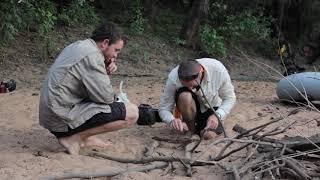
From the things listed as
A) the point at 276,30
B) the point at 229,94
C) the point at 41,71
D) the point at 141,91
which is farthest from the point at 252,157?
the point at 276,30

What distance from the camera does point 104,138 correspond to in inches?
224

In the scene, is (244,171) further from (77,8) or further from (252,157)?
(77,8)

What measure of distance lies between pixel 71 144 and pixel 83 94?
441 millimetres

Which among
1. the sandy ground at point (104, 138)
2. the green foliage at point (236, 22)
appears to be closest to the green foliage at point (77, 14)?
the green foliage at point (236, 22)

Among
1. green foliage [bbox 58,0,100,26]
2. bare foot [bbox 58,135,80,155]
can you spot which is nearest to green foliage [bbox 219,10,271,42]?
green foliage [bbox 58,0,100,26]

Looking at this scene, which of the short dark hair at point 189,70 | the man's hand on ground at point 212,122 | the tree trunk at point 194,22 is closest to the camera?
the short dark hair at point 189,70

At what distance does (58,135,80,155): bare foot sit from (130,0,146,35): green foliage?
7.56 meters

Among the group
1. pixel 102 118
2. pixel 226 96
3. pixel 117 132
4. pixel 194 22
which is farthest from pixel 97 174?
pixel 194 22

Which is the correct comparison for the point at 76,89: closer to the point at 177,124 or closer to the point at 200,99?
the point at 177,124

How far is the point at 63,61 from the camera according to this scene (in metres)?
4.87

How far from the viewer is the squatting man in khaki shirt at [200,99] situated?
17.8 feet

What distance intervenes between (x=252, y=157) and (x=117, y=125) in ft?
3.84

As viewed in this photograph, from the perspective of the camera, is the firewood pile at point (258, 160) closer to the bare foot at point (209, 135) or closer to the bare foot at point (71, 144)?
the bare foot at point (71, 144)

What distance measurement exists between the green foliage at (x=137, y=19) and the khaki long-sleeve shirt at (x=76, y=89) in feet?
24.7
